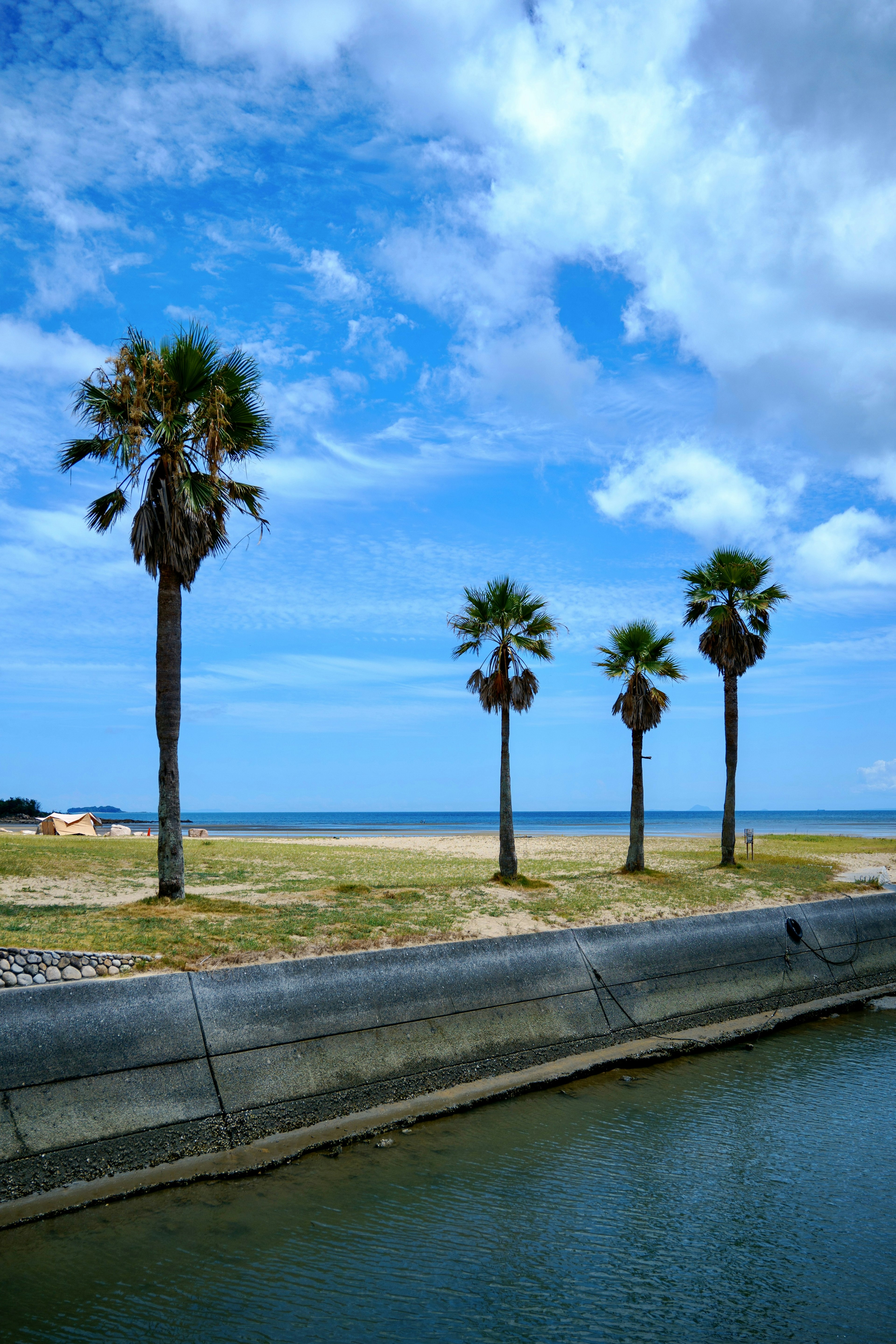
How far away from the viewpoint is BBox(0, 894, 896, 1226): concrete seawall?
831 centimetres

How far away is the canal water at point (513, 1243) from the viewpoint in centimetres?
623

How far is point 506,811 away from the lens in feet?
74.7

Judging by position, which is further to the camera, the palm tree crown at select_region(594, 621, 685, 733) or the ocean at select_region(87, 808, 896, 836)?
the ocean at select_region(87, 808, 896, 836)

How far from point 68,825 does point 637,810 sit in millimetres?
34426

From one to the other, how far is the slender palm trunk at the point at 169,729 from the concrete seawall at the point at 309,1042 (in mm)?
6218

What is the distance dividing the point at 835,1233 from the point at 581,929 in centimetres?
632

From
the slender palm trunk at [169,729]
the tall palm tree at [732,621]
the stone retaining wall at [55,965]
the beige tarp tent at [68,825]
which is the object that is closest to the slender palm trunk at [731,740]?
the tall palm tree at [732,621]

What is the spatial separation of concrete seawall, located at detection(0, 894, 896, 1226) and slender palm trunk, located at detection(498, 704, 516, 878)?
7427mm

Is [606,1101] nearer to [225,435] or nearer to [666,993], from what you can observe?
[666,993]

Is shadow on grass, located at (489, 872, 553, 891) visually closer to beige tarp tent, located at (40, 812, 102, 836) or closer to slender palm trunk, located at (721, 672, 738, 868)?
slender palm trunk, located at (721, 672, 738, 868)

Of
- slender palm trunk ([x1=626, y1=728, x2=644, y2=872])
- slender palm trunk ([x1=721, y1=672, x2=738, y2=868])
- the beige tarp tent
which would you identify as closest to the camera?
slender palm trunk ([x1=626, y1=728, x2=644, y2=872])

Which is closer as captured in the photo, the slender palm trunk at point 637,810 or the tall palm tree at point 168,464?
the tall palm tree at point 168,464

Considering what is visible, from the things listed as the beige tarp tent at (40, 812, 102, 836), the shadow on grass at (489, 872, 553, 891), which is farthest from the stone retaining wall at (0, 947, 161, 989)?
the beige tarp tent at (40, 812, 102, 836)

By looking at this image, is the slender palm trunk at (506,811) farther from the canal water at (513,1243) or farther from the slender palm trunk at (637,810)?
the canal water at (513,1243)
